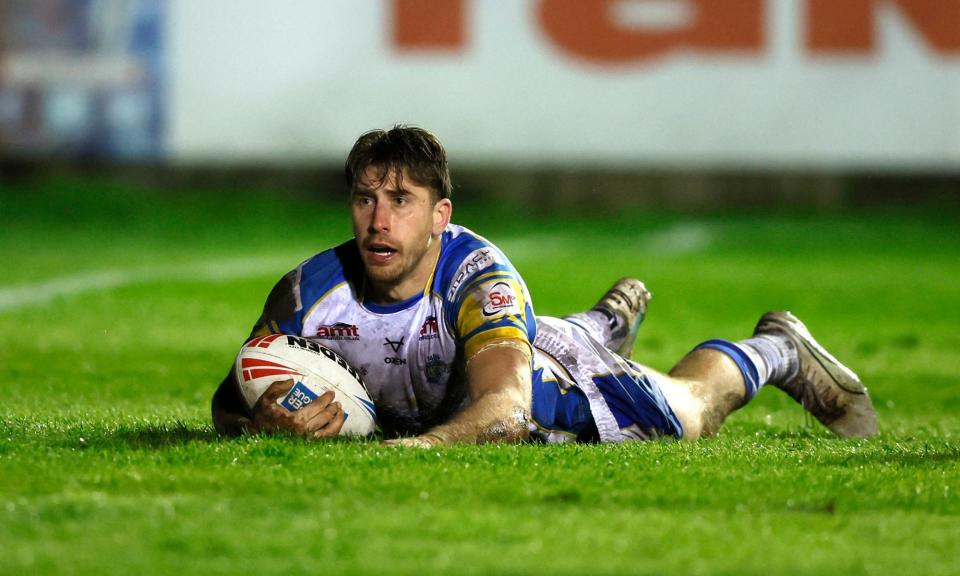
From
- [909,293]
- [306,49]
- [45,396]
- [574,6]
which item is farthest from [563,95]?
[45,396]

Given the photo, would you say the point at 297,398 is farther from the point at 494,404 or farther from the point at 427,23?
the point at 427,23

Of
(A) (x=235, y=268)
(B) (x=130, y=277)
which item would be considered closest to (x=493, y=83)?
(A) (x=235, y=268)

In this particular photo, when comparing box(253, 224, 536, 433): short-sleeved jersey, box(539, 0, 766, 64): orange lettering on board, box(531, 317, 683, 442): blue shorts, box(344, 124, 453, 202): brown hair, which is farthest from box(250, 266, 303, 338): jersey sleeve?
box(539, 0, 766, 64): orange lettering on board

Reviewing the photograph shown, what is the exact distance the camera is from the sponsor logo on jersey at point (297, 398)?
18.3ft

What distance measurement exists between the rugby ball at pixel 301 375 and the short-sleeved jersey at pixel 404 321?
0.37 feet

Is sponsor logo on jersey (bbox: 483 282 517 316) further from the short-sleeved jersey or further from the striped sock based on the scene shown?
the striped sock

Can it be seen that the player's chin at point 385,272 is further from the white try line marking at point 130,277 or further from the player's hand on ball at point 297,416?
the white try line marking at point 130,277

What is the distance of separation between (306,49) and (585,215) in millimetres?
4533

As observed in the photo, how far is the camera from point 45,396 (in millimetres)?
7367

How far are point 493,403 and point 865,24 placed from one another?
17.4 meters

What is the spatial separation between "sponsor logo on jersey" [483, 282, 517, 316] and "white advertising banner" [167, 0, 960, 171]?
15.7m

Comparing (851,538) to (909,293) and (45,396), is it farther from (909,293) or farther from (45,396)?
(909,293)

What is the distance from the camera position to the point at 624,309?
7.14 metres

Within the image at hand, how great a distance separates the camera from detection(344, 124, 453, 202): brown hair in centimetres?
571
